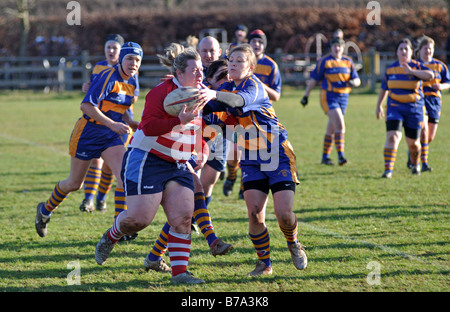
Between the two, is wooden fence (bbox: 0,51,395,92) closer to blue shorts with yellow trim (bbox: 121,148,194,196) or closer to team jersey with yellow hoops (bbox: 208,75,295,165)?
team jersey with yellow hoops (bbox: 208,75,295,165)

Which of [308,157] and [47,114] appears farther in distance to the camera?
[47,114]

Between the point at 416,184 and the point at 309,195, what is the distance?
1648 millimetres

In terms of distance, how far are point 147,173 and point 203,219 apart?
2.93ft

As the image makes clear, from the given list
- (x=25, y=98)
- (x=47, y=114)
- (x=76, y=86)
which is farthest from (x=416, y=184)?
(x=76, y=86)

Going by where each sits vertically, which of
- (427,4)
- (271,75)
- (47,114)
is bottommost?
(47,114)

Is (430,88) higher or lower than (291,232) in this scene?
higher

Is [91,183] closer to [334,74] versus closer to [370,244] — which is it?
[370,244]

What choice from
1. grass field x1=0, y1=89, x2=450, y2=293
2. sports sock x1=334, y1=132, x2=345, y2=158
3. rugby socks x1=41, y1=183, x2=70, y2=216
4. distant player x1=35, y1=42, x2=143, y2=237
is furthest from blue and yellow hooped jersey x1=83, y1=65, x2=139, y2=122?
sports sock x1=334, y1=132, x2=345, y2=158

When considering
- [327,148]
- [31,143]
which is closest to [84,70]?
[31,143]

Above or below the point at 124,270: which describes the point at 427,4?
above

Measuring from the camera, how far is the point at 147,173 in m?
4.48
